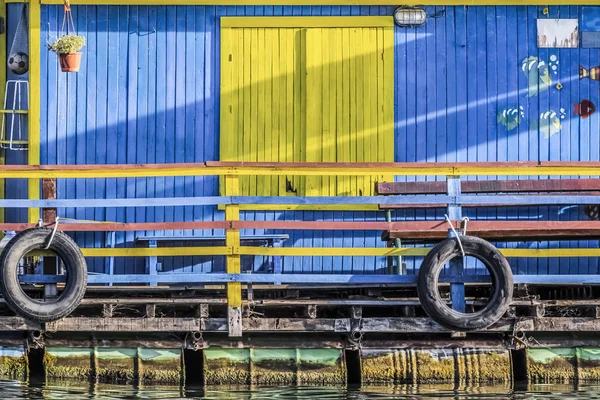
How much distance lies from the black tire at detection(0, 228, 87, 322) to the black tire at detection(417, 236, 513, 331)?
3135 mm

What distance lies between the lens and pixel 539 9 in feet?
46.9

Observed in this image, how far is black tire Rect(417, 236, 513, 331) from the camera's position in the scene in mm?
11312

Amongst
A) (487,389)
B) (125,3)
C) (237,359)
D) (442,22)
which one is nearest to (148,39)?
(125,3)

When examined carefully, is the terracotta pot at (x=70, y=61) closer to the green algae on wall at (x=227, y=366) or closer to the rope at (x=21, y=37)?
the rope at (x=21, y=37)

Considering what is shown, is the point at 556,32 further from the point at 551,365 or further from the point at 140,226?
the point at 140,226

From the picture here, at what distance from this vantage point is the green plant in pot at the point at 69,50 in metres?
13.1

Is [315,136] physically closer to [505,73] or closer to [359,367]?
[505,73]

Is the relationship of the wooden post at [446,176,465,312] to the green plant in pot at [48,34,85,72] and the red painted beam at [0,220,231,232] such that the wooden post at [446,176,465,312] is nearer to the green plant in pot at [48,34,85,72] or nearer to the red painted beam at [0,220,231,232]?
the red painted beam at [0,220,231,232]

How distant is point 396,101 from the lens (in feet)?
47.0

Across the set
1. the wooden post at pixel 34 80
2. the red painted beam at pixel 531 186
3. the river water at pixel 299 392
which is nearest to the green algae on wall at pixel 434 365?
the river water at pixel 299 392

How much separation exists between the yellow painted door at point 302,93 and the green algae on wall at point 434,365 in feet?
9.62

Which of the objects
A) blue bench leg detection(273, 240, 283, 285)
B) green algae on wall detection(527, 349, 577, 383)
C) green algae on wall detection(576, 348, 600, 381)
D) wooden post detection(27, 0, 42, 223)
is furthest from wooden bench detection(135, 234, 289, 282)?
green algae on wall detection(576, 348, 600, 381)

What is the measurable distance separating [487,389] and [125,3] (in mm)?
6097

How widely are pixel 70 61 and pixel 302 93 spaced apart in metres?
2.71
